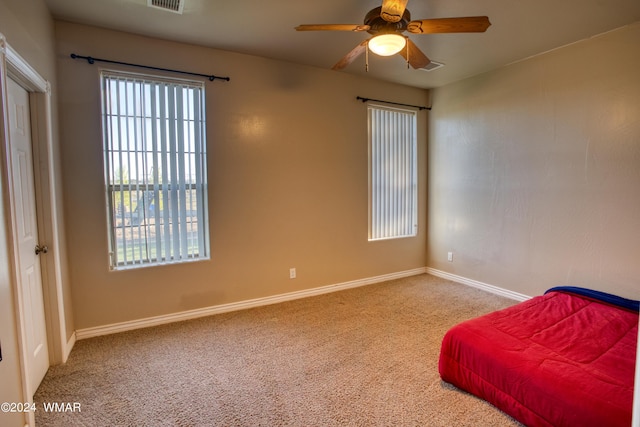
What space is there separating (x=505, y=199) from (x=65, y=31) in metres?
4.67

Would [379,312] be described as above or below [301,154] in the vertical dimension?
below

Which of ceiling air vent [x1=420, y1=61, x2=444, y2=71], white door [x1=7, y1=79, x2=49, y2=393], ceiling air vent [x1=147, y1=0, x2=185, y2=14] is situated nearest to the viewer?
white door [x1=7, y1=79, x2=49, y2=393]

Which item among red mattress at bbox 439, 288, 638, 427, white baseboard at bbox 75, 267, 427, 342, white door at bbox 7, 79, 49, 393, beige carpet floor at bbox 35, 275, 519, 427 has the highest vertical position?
white door at bbox 7, 79, 49, 393

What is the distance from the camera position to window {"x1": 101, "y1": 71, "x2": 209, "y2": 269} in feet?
9.45

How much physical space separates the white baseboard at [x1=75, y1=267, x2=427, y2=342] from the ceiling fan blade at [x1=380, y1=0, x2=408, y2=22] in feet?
9.65

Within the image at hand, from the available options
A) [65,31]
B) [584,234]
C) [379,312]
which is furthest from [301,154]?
[584,234]

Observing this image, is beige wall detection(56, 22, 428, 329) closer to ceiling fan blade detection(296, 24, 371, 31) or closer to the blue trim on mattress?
ceiling fan blade detection(296, 24, 371, 31)

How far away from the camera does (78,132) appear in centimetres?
273

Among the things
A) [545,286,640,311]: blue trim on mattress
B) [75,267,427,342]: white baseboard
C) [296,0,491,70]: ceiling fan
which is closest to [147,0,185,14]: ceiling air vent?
[296,0,491,70]: ceiling fan

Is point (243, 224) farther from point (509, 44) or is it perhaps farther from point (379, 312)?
point (509, 44)

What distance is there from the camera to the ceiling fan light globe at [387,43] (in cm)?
202

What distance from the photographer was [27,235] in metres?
2.10

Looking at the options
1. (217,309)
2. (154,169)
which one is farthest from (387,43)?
(217,309)

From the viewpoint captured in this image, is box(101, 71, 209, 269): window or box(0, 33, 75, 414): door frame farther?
box(101, 71, 209, 269): window
